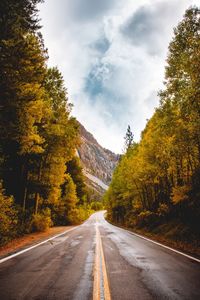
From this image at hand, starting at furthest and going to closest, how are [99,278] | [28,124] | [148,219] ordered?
[148,219] < [28,124] < [99,278]

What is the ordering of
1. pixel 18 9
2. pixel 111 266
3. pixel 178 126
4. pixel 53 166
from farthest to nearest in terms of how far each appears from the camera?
1. pixel 53 166
2. pixel 178 126
3. pixel 18 9
4. pixel 111 266

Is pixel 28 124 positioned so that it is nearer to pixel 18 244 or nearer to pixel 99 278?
pixel 18 244

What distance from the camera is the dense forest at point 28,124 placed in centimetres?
1238

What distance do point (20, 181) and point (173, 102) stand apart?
1347cm

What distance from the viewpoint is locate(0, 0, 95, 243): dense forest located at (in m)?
12.4

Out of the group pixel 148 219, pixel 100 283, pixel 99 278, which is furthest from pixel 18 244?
pixel 148 219

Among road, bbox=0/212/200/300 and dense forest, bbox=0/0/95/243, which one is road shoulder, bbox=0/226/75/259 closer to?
dense forest, bbox=0/0/95/243

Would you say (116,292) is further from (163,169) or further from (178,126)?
(163,169)

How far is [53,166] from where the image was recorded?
24.5m

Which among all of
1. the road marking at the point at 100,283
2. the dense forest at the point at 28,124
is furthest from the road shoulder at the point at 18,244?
the road marking at the point at 100,283

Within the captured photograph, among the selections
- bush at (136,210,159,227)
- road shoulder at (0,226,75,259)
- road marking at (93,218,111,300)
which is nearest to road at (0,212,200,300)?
road marking at (93,218,111,300)

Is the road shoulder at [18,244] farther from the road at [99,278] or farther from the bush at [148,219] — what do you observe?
the bush at [148,219]

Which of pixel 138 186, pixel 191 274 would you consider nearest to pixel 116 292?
pixel 191 274

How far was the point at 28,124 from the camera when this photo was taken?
1349cm
